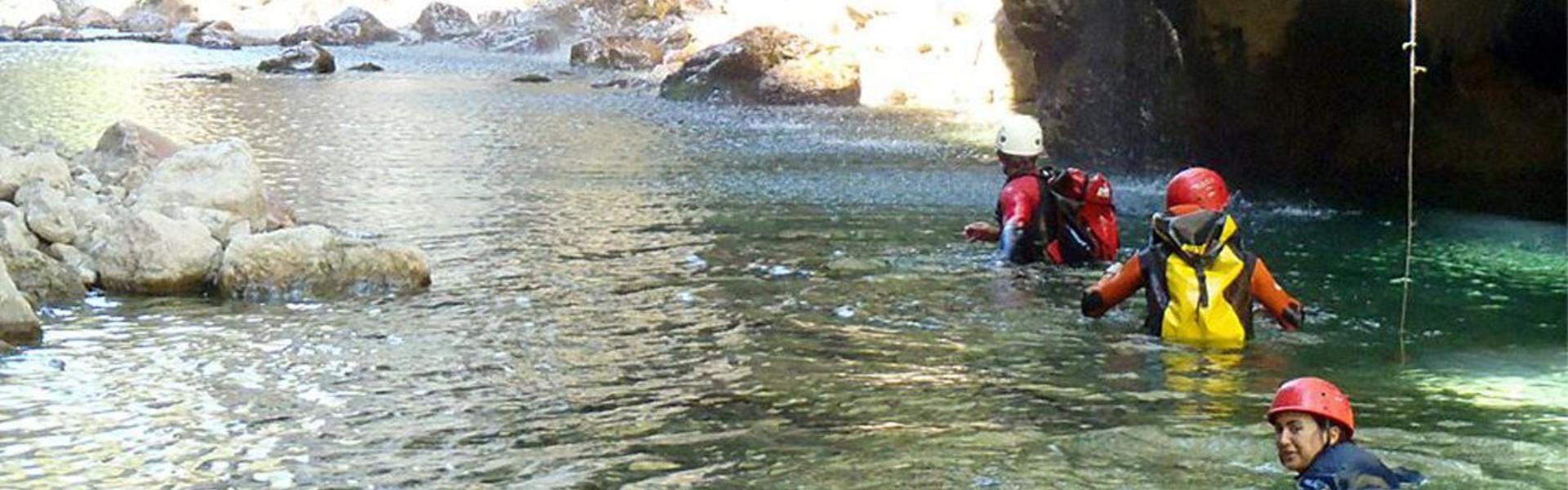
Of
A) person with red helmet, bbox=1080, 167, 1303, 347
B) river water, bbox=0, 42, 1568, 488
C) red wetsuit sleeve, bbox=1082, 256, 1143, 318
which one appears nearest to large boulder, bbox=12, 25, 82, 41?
river water, bbox=0, 42, 1568, 488

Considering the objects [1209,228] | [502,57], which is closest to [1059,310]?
[1209,228]

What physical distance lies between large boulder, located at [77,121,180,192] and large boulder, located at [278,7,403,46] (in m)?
49.7

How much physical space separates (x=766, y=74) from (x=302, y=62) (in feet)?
54.4

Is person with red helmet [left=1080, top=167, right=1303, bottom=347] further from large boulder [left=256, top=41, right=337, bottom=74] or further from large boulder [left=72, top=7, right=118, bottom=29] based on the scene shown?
large boulder [left=72, top=7, right=118, bottom=29]

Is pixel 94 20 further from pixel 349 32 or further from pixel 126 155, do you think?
pixel 126 155

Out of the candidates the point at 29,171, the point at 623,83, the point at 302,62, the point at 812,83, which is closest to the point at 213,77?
the point at 302,62

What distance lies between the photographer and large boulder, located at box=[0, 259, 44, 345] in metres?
9.59

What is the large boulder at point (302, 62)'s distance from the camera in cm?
4494

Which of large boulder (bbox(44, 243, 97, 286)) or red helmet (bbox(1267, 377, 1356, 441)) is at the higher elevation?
red helmet (bbox(1267, 377, 1356, 441))

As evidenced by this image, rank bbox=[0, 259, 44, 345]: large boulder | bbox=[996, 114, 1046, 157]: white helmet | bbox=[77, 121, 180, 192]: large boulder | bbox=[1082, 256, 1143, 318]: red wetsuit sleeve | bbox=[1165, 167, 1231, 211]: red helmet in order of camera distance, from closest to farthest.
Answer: bbox=[1165, 167, 1231, 211]: red helmet → bbox=[1082, 256, 1143, 318]: red wetsuit sleeve → bbox=[0, 259, 44, 345]: large boulder → bbox=[996, 114, 1046, 157]: white helmet → bbox=[77, 121, 180, 192]: large boulder

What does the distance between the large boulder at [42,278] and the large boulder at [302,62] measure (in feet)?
112

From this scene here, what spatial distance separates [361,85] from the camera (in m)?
39.3

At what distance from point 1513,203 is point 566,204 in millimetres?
8027

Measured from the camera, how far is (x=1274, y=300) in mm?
8922
